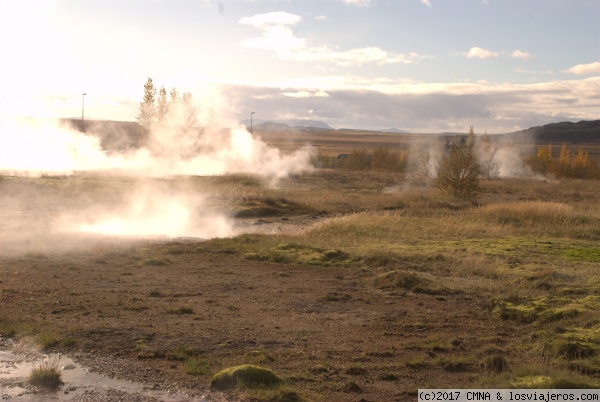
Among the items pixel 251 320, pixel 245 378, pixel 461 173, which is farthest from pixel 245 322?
pixel 461 173

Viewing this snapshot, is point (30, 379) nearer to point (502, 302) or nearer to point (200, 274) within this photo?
point (200, 274)

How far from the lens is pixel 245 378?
31.9 feet

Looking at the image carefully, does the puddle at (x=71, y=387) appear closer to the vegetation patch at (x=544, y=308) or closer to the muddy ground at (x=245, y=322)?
the muddy ground at (x=245, y=322)

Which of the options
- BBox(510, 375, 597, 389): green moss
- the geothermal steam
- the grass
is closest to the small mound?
the grass

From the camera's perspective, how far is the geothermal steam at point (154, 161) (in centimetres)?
3494

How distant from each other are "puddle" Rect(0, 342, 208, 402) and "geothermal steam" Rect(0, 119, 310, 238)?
21081 millimetres

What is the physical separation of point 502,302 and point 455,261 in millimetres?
A: 5727

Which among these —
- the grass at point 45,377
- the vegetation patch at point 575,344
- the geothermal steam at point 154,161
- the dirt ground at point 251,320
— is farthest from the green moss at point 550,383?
the geothermal steam at point 154,161

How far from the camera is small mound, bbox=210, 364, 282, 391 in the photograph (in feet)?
31.6

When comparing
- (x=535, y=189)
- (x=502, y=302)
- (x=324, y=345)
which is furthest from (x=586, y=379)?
(x=535, y=189)

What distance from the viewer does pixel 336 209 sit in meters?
39.9

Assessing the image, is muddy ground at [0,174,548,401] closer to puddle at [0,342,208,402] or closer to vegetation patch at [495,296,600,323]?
puddle at [0,342,208,402]

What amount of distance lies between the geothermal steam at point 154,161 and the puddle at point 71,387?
21081 mm

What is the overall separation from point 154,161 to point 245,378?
69.6m
